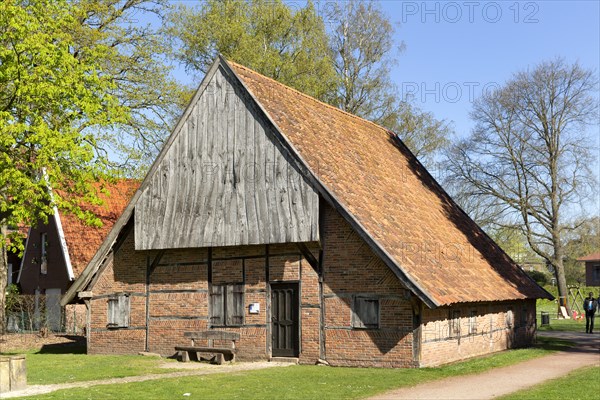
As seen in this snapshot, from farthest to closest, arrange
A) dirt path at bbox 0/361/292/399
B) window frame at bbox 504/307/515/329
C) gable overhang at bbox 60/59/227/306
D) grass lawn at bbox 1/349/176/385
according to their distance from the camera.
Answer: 1. window frame at bbox 504/307/515/329
2. gable overhang at bbox 60/59/227/306
3. grass lawn at bbox 1/349/176/385
4. dirt path at bbox 0/361/292/399

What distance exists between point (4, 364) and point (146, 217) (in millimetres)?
8598

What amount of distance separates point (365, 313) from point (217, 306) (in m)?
5.02

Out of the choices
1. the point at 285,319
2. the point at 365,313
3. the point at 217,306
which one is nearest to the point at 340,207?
the point at 365,313

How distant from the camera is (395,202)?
2561 centimetres

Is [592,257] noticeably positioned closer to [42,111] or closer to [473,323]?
[473,323]

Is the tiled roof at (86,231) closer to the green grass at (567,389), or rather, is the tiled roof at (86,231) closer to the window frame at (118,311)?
the window frame at (118,311)

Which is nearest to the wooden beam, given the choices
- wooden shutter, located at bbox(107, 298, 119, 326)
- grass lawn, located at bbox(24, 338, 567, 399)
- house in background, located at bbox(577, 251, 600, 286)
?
grass lawn, located at bbox(24, 338, 567, 399)

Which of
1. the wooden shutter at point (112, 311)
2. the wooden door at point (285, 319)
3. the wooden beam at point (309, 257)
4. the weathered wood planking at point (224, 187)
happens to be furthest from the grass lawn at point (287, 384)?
the wooden shutter at point (112, 311)

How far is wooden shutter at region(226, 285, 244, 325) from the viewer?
2388cm

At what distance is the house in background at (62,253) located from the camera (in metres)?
35.4

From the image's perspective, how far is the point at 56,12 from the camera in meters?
27.6

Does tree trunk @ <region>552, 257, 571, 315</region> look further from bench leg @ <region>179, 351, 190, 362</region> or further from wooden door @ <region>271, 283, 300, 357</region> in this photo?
bench leg @ <region>179, 351, 190, 362</region>

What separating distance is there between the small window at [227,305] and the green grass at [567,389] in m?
9.39

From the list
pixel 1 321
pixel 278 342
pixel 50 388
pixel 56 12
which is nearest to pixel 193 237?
pixel 278 342
